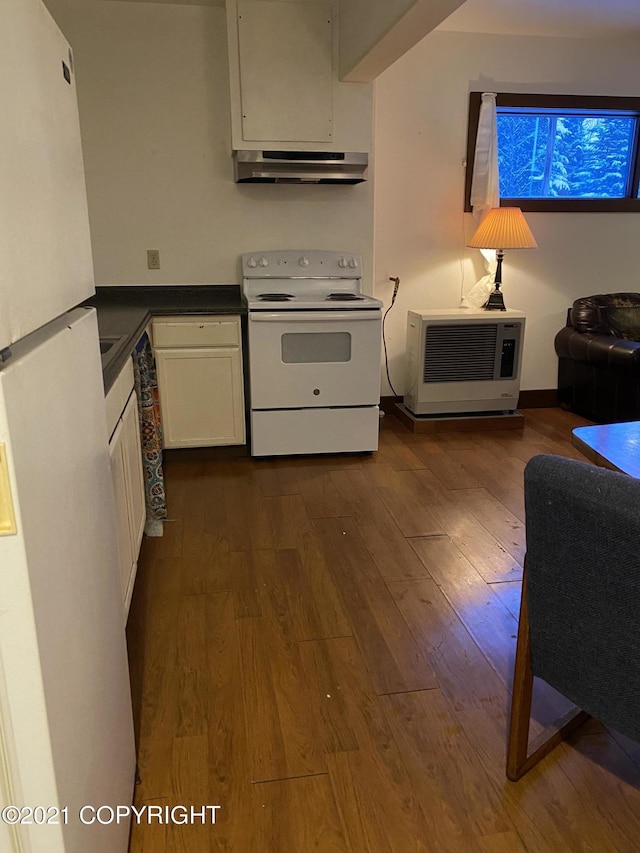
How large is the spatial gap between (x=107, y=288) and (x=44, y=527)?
130 inches

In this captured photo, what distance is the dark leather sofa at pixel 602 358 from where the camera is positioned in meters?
4.03

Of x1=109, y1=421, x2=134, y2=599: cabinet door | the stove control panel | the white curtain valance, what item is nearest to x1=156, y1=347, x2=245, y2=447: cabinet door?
the stove control panel

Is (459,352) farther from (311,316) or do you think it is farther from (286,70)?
(286,70)

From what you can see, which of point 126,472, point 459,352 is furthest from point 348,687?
point 459,352

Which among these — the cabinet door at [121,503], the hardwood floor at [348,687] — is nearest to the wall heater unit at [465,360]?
the hardwood floor at [348,687]

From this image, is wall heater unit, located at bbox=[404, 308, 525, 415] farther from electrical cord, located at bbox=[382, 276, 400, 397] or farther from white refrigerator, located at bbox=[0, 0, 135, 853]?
white refrigerator, located at bbox=[0, 0, 135, 853]

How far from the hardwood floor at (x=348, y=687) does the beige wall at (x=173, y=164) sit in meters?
1.56

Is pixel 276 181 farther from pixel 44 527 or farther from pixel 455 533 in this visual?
pixel 44 527

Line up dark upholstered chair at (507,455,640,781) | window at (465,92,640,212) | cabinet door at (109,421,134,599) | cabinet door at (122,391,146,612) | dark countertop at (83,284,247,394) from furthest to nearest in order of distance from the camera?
window at (465,92,640,212)
dark countertop at (83,284,247,394)
cabinet door at (122,391,146,612)
cabinet door at (109,421,134,599)
dark upholstered chair at (507,455,640,781)

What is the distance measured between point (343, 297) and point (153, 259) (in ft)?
3.71

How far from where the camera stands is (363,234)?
4031mm

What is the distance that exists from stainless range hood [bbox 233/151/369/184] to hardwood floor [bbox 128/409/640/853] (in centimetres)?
172

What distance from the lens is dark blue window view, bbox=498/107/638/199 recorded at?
4.45 meters

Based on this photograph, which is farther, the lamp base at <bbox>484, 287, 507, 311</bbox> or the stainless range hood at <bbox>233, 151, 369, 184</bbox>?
the lamp base at <bbox>484, 287, 507, 311</bbox>
